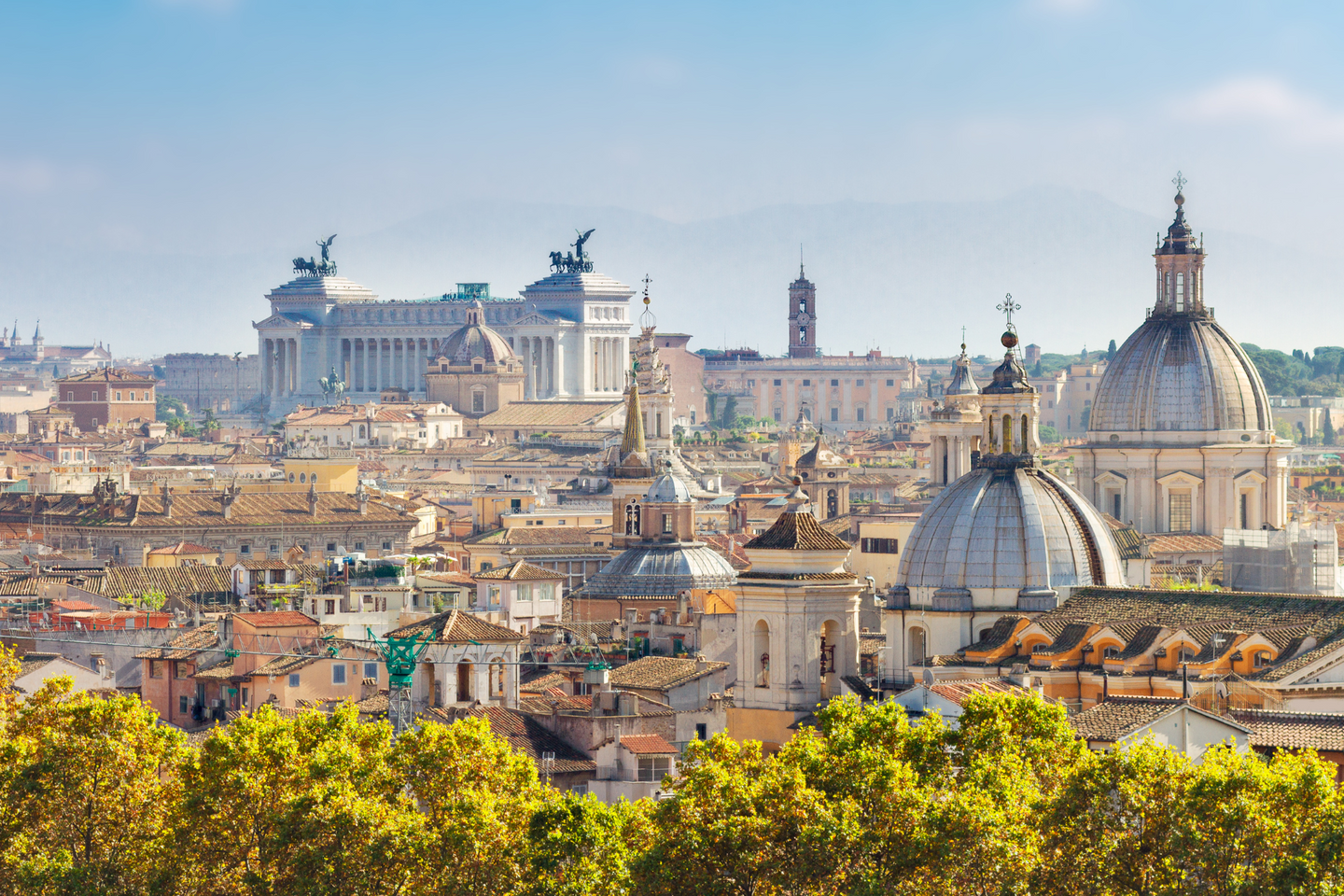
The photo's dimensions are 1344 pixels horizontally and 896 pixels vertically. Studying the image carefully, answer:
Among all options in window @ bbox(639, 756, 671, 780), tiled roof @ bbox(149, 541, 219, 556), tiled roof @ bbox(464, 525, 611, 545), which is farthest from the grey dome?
window @ bbox(639, 756, 671, 780)

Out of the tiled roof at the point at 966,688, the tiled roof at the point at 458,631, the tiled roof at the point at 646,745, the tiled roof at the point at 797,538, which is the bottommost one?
the tiled roof at the point at 646,745

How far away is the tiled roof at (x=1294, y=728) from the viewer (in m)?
41.5

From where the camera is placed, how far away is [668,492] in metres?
75.2

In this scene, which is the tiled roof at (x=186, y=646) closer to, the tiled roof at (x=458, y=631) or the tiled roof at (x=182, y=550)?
the tiled roof at (x=458, y=631)

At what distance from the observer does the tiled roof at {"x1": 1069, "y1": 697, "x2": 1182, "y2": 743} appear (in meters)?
41.8

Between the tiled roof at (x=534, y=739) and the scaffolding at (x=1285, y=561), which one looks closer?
the tiled roof at (x=534, y=739)

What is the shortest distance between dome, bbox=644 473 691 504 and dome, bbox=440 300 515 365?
100 meters

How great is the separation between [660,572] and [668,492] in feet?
10.9

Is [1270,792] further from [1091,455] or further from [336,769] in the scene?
[1091,455]

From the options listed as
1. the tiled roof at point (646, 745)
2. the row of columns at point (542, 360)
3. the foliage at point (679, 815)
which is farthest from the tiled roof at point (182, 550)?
the row of columns at point (542, 360)

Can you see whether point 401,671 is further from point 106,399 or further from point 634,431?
point 106,399

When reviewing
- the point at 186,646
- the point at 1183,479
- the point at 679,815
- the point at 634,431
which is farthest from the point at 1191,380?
the point at 679,815

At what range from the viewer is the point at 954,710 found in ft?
149

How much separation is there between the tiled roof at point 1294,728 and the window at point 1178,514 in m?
32.4
